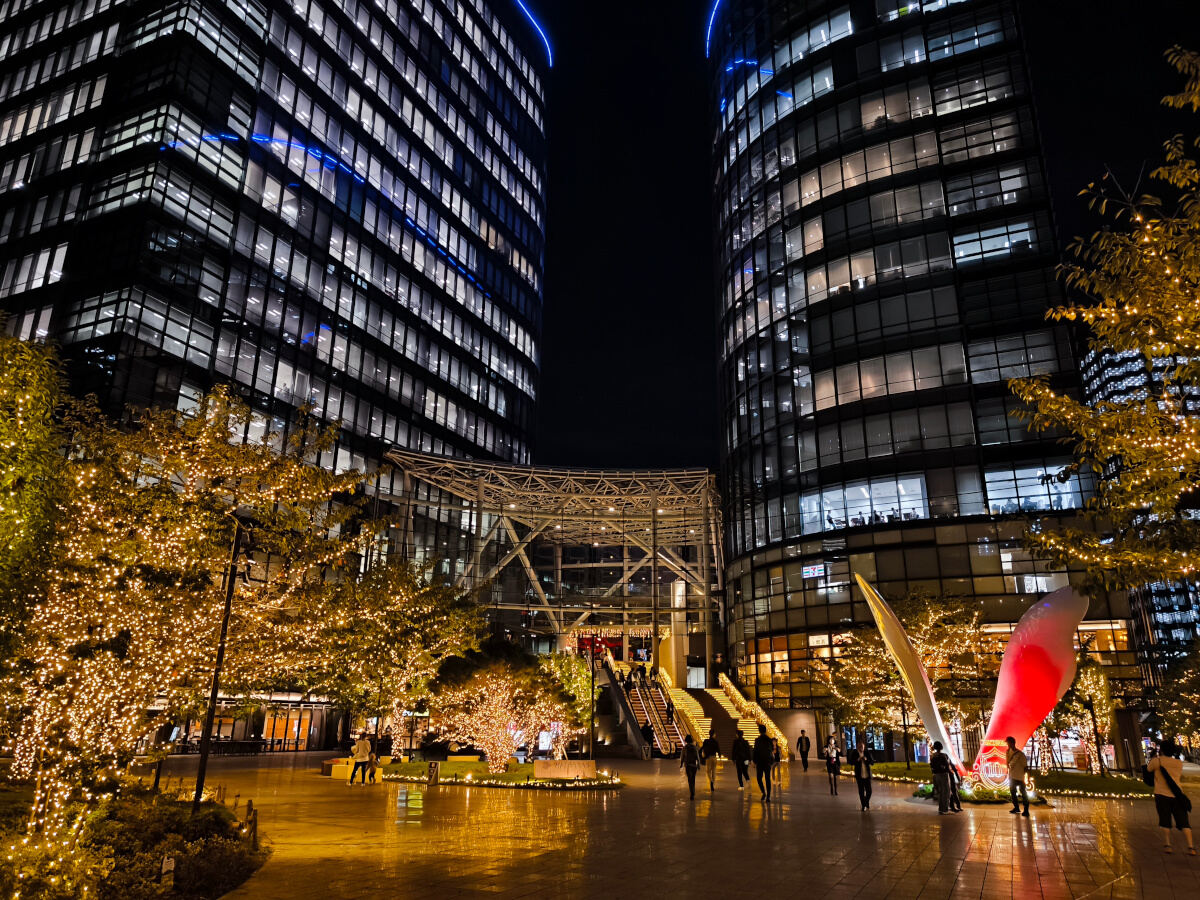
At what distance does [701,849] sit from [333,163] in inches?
2247

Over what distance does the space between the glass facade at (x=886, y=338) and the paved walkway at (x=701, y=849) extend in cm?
2044

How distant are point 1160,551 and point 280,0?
63.1m

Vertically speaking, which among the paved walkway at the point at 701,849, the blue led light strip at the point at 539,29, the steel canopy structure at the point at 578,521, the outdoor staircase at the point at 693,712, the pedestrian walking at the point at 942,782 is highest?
the blue led light strip at the point at 539,29

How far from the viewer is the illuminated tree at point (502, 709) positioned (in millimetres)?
27391

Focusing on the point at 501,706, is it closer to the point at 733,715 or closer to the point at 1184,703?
the point at 733,715

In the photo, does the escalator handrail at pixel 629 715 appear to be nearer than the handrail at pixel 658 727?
Yes

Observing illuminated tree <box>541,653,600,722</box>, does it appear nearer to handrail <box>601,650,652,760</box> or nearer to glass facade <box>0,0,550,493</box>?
handrail <box>601,650,652,760</box>

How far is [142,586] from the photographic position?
1345 cm

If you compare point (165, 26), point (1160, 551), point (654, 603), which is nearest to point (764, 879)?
point (1160, 551)

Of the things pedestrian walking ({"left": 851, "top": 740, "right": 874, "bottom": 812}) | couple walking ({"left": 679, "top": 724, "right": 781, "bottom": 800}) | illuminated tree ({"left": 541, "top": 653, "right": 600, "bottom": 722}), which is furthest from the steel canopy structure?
pedestrian walking ({"left": 851, "top": 740, "right": 874, "bottom": 812})

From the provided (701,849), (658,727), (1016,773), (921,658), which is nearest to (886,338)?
(921,658)

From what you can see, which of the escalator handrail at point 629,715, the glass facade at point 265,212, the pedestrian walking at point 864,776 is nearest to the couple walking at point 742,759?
the pedestrian walking at point 864,776

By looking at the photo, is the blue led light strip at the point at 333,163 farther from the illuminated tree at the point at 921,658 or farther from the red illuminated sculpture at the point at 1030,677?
the red illuminated sculpture at the point at 1030,677

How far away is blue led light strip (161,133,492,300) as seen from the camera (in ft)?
158
